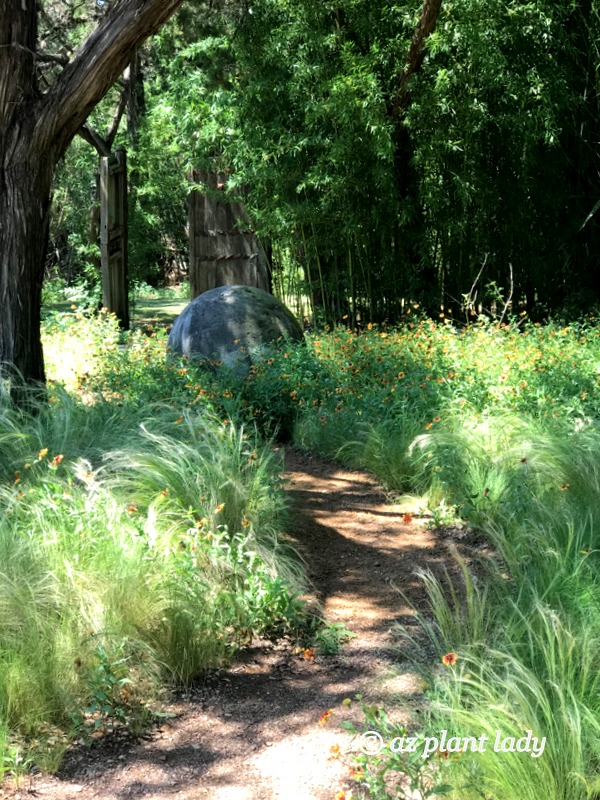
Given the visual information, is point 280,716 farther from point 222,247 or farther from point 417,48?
point 222,247

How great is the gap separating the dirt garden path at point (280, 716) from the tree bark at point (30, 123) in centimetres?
254

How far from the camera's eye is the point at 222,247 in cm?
1195

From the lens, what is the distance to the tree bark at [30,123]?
209 inches

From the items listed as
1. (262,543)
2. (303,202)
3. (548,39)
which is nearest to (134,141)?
(303,202)

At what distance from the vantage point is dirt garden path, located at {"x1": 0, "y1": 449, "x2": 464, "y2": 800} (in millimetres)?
2584

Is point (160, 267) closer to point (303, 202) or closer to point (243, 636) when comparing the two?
point (303, 202)

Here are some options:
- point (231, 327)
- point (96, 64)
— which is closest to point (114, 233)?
point (231, 327)

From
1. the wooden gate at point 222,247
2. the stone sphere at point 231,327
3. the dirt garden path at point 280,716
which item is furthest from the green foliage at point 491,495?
the wooden gate at point 222,247

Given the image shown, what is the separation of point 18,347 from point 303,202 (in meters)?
4.14

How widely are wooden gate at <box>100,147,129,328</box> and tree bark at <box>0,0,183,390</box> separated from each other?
4.80 m

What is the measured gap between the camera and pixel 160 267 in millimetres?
21281

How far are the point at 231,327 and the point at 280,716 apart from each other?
207 inches

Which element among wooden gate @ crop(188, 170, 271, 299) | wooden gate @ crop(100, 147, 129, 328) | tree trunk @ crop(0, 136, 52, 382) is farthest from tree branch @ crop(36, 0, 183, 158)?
wooden gate @ crop(188, 170, 271, 299)

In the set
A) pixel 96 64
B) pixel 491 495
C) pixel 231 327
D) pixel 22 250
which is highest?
pixel 96 64
